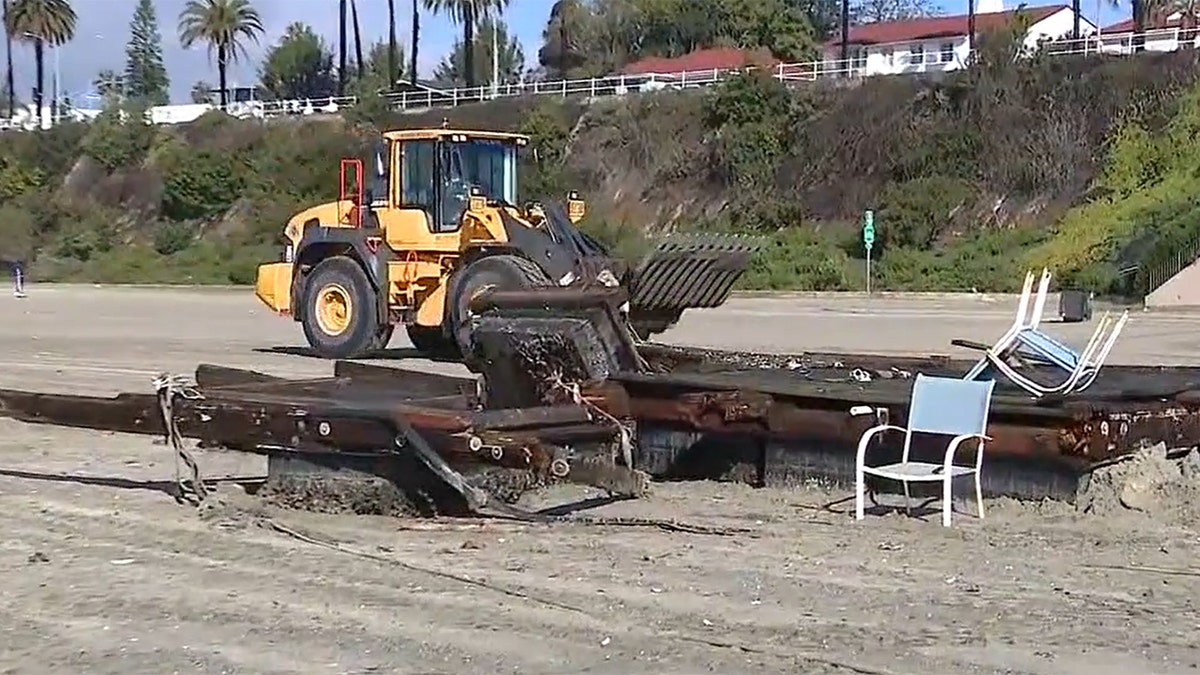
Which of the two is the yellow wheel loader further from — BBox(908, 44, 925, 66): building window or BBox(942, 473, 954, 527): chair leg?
BBox(908, 44, 925, 66): building window

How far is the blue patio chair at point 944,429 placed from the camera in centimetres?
861

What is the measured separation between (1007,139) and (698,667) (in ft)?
181

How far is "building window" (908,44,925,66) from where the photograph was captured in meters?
81.3

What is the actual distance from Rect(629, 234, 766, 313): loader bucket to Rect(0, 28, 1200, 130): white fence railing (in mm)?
46220

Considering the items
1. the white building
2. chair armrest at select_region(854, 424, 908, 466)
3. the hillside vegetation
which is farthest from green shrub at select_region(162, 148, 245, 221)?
chair armrest at select_region(854, 424, 908, 466)

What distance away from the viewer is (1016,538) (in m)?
8.37

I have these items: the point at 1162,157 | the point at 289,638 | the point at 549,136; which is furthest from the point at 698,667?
the point at 549,136

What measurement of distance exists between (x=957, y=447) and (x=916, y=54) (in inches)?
3371

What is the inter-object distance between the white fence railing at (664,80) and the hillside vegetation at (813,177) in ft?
4.59

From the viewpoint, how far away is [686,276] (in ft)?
59.7

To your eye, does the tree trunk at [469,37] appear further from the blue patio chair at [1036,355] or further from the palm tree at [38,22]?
the blue patio chair at [1036,355]

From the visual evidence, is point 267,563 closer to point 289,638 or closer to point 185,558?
point 185,558

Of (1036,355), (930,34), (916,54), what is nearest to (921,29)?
(930,34)

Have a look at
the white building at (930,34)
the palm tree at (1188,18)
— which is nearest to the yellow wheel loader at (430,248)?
the palm tree at (1188,18)
